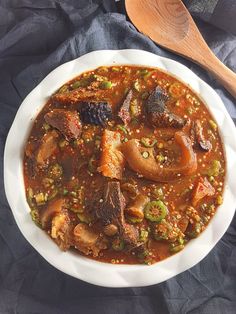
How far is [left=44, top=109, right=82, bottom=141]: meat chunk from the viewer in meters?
4.52

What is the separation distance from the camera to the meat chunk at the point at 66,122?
452 centimetres

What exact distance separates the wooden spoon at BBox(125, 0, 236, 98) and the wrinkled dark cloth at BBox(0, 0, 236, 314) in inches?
4.4

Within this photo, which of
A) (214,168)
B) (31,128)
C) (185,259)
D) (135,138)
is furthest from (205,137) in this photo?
(31,128)

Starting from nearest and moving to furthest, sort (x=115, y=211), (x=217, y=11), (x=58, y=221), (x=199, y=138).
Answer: (x=115, y=211), (x=58, y=221), (x=199, y=138), (x=217, y=11)

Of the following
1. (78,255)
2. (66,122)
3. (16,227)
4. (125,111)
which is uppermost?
(125,111)

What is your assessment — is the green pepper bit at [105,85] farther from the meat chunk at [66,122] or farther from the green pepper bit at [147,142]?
the green pepper bit at [147,142]

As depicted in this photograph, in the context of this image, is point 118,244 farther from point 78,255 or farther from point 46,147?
point 46,147

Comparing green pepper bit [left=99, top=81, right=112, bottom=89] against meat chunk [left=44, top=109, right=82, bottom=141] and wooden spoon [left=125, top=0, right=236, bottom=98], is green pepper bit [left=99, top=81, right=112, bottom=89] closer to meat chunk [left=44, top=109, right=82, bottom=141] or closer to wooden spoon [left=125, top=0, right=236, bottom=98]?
meat chunk [left=44, top=109, right=82, bottom=141]

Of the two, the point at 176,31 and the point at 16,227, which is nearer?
the point at 16,227

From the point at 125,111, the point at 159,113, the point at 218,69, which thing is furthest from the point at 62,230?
the point at 218,69

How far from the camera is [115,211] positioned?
4375 mm

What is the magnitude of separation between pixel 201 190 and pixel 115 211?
2.42 ft

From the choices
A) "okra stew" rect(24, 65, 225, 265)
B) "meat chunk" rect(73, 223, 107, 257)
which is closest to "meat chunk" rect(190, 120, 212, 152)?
"okra stew" rect(24, 65, 225, 265)

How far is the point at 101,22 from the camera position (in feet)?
17.2
